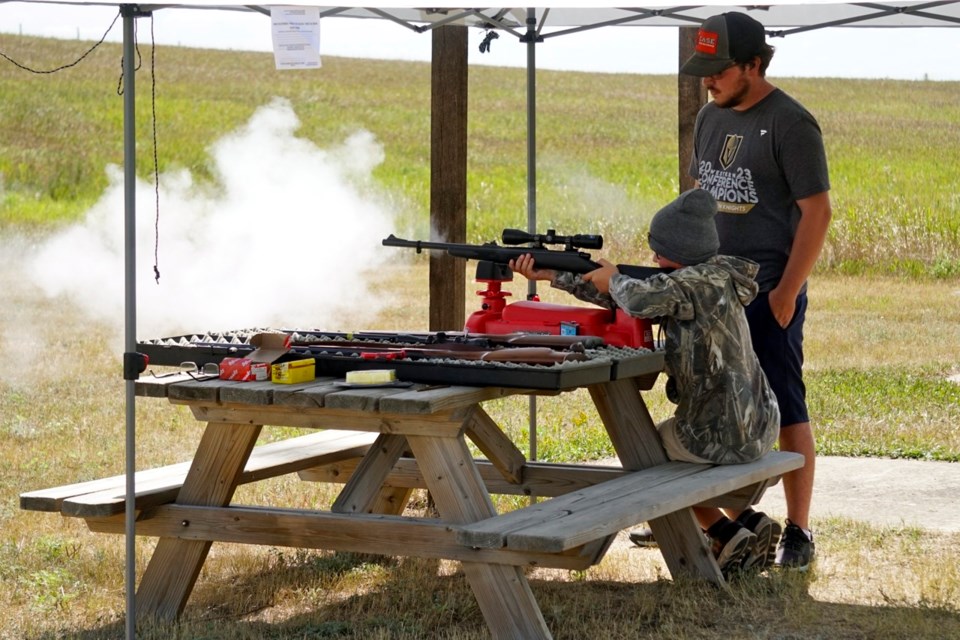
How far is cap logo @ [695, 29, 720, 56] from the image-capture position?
17.2 feet

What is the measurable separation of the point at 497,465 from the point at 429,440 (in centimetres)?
118

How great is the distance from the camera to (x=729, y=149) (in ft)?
17.9

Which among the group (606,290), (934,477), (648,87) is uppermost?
(648,87)

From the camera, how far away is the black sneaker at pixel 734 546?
5344 millimetres

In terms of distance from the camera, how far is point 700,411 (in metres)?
5.02

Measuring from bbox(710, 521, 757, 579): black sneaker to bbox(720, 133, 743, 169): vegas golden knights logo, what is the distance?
134 centimetres

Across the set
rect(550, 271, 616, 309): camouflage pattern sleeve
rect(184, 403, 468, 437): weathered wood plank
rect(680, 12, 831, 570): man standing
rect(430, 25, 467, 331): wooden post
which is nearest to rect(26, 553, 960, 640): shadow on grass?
rect(680, 12, 831, 570): man standing

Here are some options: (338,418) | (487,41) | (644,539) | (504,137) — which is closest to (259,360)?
(338,418)

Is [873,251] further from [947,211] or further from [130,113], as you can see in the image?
[130,113]

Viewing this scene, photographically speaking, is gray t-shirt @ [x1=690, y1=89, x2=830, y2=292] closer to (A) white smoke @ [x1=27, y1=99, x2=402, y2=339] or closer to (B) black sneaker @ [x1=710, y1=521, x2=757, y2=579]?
(B) black sneaker @ [x1=710, y1=521, x2=757, y2=579]

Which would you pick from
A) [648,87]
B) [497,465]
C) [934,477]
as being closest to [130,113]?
[497,465]

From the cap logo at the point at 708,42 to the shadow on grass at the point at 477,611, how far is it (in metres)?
1.90

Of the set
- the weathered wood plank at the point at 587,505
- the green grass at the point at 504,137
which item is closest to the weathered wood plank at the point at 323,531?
the weathered wood plank at the point at 587,505

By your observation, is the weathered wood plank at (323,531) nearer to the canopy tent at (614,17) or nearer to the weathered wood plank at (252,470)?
the weathered wood plank at (252,470)
